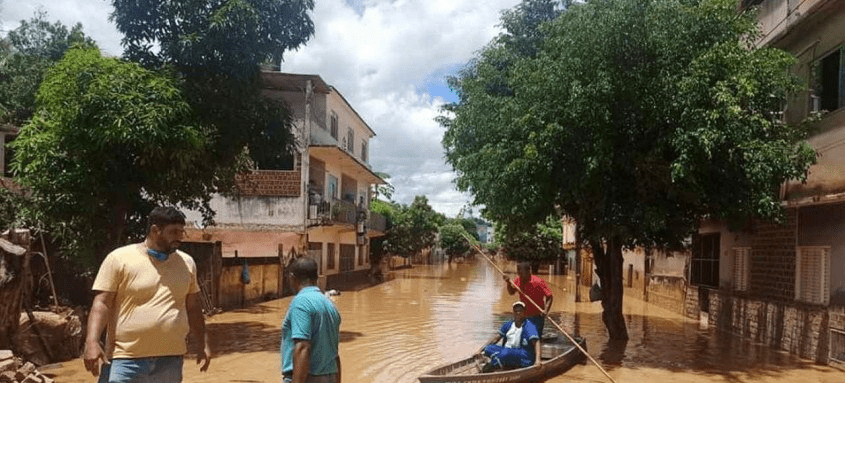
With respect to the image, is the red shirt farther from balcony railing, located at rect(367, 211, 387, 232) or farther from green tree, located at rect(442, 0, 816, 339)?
balcony railing, located at rect(367, 211, 387, 232)

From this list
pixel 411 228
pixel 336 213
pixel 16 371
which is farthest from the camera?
pixel 411 228

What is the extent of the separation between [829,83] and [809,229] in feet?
5.16

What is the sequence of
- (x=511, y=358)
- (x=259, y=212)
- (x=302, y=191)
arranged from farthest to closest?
(x=302, y=191) < (x=259, y=212) < (x=511, y=358)

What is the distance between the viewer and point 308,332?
2967mm

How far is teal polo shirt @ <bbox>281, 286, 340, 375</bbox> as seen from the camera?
297 centimetres

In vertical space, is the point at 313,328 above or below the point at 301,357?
above

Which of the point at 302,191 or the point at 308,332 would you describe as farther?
the point at 302,191

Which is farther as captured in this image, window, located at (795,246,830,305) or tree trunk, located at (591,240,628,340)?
tree trunk, located at (591,240,628,340)

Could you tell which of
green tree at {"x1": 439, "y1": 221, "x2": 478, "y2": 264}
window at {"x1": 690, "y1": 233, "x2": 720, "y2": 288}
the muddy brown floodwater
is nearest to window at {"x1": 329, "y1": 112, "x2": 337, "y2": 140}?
the muddy brown floodwater

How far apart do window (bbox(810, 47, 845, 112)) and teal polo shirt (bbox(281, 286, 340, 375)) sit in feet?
19.6

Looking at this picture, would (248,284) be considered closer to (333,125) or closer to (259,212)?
(259,212)

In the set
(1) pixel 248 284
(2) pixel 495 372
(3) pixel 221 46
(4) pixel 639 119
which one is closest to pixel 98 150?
(3) pixel 221 46
